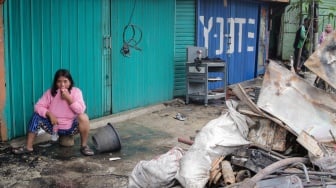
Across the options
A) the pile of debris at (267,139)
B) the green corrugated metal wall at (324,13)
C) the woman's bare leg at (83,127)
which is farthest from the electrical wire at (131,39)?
the green corrugated metal wall at (324,13)

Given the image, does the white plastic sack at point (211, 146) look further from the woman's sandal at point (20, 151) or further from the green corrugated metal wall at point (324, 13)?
the green corrugated metal wall at point (324, 13)

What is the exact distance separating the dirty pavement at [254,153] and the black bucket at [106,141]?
1.32ft

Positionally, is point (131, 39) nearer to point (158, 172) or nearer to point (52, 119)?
point (52, 119)

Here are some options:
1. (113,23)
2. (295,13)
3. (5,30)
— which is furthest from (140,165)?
(295,13)

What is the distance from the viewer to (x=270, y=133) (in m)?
4.56

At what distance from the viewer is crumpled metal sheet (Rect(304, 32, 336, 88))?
4.50m

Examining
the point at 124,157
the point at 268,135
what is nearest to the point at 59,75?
the point at 124,157

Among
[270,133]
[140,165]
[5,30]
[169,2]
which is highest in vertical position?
[169,2]

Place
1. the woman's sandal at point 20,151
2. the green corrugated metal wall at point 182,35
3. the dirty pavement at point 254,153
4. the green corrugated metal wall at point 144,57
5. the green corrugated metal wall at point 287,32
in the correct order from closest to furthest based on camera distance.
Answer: the dirty pavement at point 254,153
the woman's sandal at point 20,151
the green corrugated metal wall at point 144,57
the green corrugated metal wall at point 182,35
the green corrugated metal wall at point 287,32

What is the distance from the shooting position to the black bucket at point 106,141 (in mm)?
5945

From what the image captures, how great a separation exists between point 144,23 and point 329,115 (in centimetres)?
484

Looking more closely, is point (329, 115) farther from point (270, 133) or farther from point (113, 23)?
point (113, 23)

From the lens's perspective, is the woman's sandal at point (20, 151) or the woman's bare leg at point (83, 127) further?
the woman's bare leg at point (83, 127)

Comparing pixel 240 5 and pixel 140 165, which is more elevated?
pixel 240 5
